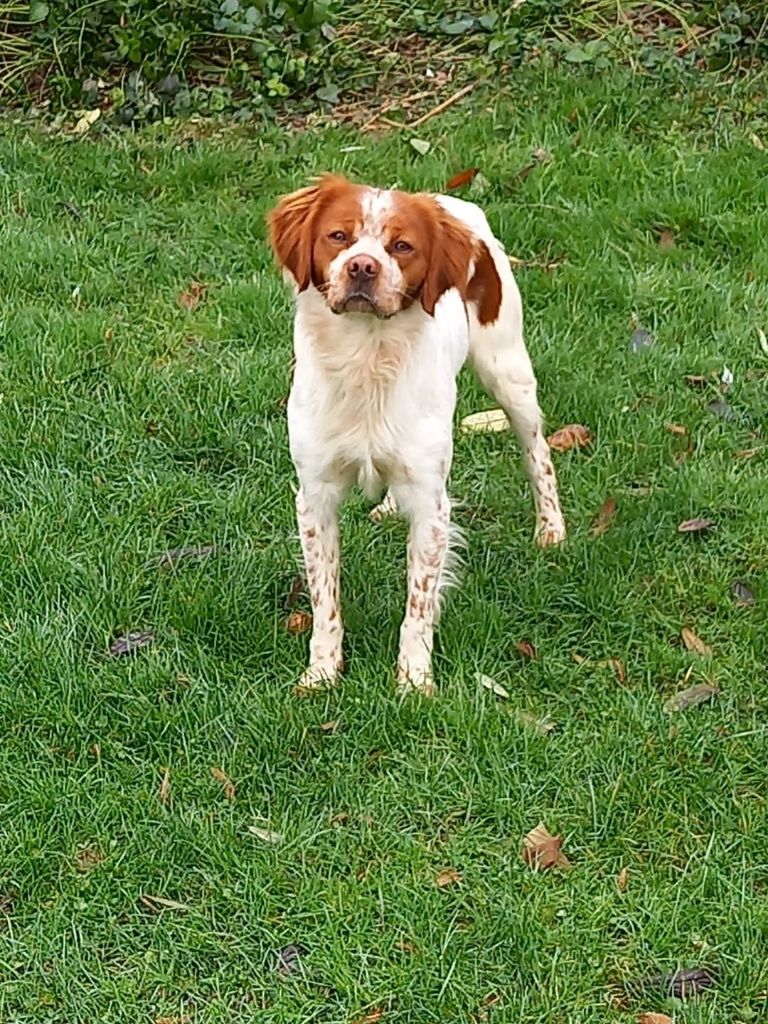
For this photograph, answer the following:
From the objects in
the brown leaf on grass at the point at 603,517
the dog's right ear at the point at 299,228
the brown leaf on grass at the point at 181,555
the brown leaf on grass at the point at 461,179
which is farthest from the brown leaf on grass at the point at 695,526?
the brown leaf on grass at the point at 461,179

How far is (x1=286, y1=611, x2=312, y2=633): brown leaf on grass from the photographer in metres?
3.88

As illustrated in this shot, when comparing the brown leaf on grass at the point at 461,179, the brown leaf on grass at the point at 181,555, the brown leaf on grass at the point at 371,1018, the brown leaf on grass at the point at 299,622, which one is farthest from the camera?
the brown leaf on grass at the point at 461,179

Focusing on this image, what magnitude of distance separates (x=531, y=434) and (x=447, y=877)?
62.2 inches

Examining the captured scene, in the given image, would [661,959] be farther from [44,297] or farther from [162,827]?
[44,297]

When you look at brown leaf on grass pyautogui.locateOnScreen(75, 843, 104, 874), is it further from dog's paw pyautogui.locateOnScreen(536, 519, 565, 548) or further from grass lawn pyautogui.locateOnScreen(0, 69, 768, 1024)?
dog's paw pyautogui.locateOnScreen(536, 519, 565, 548)

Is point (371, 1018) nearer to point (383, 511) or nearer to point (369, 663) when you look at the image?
point (369, 663)

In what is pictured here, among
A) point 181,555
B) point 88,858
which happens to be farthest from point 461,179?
point 88,858

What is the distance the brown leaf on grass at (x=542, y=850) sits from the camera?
3.15 meters

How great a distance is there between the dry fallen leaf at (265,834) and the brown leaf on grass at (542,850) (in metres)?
0.54

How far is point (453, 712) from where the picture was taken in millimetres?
3510

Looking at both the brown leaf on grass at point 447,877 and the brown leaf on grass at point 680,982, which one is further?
the brown leaf on grass at point 447,877

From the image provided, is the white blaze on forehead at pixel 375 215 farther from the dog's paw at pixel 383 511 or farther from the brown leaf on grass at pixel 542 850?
the brown leaf on grass at pixel 542 850

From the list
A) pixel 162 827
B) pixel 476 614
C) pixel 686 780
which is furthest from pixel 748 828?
pixel 162 827

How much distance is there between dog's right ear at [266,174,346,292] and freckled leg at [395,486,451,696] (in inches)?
23.8
